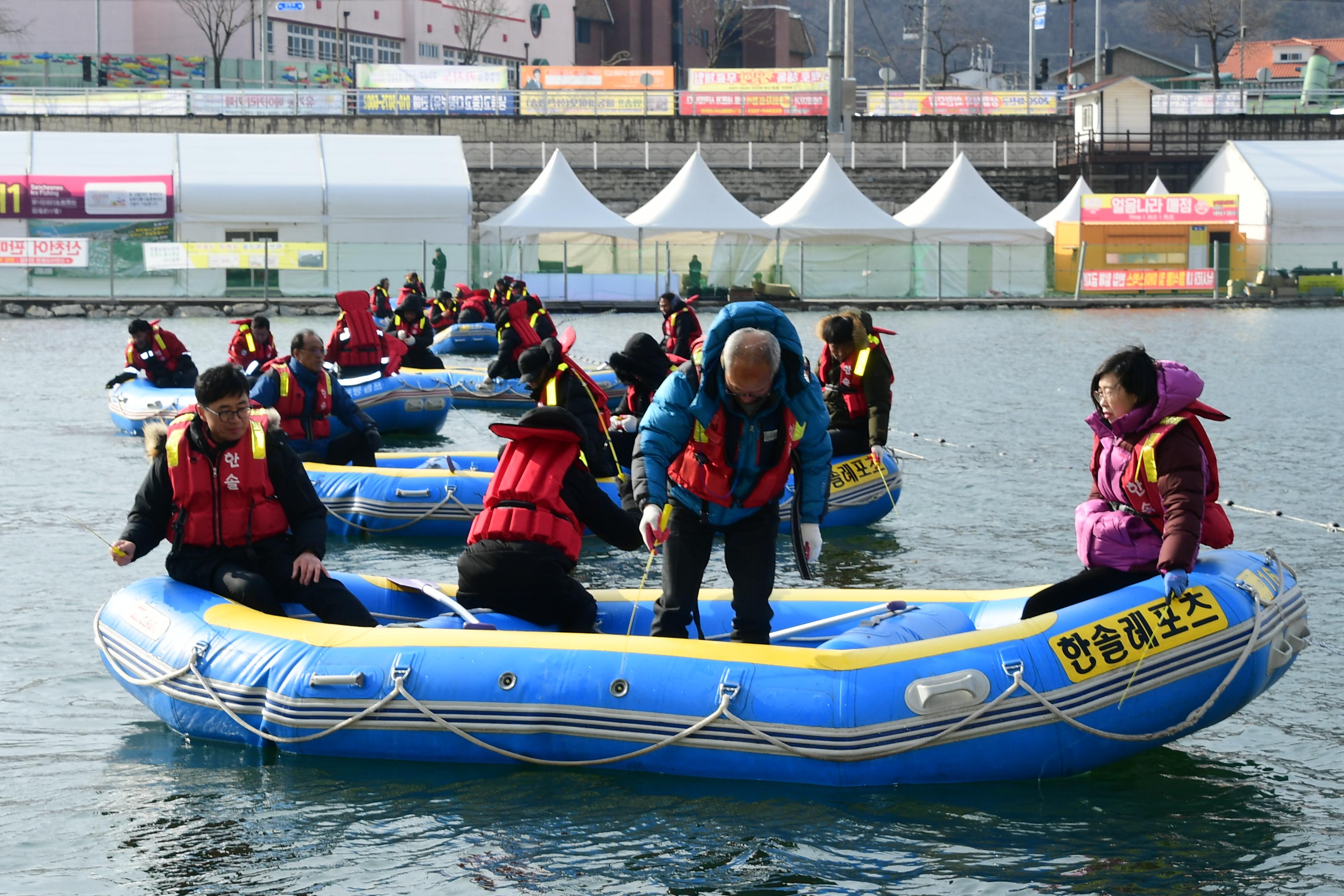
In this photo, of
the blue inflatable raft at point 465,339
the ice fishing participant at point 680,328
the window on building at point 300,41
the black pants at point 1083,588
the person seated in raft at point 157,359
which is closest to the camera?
the black pants at point 1083,588

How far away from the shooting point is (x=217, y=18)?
6212cm

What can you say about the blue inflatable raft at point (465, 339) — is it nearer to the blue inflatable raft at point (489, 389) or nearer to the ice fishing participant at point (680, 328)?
the blue inflatable raft at point (489, 389)

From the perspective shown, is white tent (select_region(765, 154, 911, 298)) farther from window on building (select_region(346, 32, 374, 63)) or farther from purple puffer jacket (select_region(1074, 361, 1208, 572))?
window on building (select_region(346, 32, 374, 63))

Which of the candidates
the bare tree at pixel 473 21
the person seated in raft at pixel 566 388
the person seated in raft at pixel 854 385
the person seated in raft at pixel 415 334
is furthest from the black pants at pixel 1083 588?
the bare tree at pixel 473 21

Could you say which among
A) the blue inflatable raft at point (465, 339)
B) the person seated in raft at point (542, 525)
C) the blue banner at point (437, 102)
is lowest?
the person seated in raft at point (542, 525)

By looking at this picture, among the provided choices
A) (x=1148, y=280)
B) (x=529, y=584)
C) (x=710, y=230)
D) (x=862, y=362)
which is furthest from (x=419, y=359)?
(x=1148, y=280)

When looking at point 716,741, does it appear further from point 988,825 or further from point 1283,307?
point 1283,307

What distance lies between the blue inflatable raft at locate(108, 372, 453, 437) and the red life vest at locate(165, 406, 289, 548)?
9.73 meters

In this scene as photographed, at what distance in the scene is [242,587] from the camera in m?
6.90

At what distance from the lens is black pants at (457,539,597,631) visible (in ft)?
22.4

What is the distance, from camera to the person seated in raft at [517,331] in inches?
677

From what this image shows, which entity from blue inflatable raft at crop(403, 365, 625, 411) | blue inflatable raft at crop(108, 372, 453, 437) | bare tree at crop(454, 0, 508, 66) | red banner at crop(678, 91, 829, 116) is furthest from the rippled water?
bare tree at crop(454, 0, 508, 66)

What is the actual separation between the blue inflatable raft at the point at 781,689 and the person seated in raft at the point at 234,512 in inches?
10.3

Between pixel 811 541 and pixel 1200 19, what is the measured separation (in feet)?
295
